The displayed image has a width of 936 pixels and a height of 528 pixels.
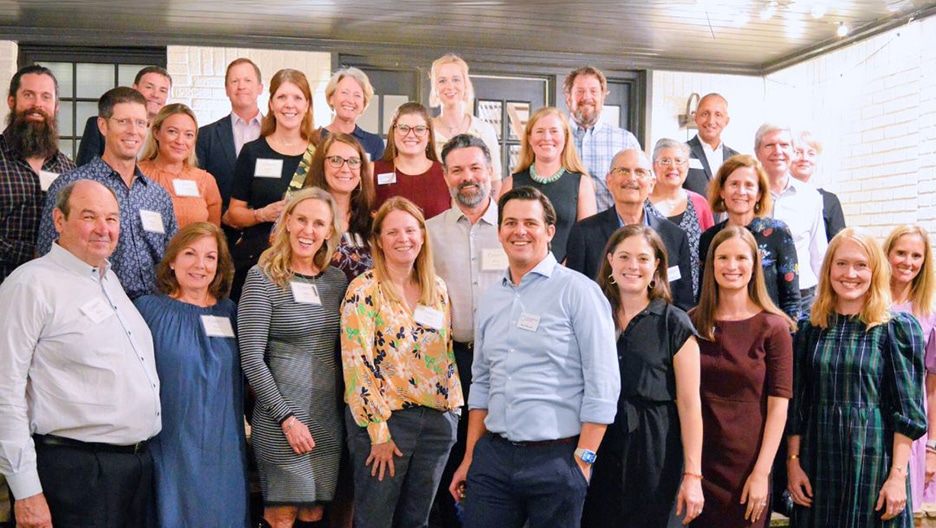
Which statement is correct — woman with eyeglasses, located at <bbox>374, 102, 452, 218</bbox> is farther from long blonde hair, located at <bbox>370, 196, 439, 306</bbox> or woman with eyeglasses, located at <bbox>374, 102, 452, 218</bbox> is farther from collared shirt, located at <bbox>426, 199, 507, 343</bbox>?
long blonde hair, located at <bbox>370, 196, 439, 306</bbox>

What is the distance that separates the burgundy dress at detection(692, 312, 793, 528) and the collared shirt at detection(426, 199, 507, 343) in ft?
2.82

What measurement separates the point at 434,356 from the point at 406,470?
41cm

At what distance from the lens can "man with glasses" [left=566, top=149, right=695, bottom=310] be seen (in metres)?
3.55

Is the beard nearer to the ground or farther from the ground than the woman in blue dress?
farther from the ground

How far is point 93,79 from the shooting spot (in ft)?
23.0

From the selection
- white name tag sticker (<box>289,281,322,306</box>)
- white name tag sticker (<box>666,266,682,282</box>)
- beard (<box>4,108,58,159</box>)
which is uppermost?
beard (<box>4,108,58,159</box>)

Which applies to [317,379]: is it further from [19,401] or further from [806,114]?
[806,114]

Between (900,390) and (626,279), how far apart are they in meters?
1.05

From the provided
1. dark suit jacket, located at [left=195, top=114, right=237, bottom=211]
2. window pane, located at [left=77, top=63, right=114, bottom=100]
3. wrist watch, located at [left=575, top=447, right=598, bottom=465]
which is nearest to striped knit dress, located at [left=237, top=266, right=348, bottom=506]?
wrist watch, located at [left=575, top=447, right=598, bottom=465]

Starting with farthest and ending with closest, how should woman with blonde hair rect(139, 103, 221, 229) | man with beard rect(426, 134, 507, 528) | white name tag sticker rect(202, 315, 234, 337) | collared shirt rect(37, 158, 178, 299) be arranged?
woman with blonde hair rect(139, 103, 221, 229) < man with beard rect(426, 134, 507, 528) < collared shirt rect(37, 158, 178, 299) < white name tag sticker rect(202, 315, 234, 337)

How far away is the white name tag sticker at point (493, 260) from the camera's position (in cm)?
339

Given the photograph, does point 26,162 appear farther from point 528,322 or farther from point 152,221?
point 528,322

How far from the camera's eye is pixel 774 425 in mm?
3088

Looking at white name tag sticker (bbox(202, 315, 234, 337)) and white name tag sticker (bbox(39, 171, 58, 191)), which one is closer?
white name tag sticker (bbox(202, 315, 234, 337))
